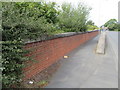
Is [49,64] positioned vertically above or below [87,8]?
below

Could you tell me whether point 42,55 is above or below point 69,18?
below

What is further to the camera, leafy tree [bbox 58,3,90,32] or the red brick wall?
leafy tree [bbox 58,3,90,32]

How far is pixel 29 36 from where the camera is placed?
346cm

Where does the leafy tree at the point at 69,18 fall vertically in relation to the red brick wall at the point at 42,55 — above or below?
above

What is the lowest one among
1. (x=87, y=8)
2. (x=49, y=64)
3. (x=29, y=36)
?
(x=49, y=64)

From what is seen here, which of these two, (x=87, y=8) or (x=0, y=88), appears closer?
(x=0, y=88)

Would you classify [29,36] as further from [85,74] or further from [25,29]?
[85,74]

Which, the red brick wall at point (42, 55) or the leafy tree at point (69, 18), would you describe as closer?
the red brick wall at point (42, 55)

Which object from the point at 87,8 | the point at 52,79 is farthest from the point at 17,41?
the point at 87,8

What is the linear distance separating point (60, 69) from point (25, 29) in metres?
2.61

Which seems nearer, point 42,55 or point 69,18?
point 42,55

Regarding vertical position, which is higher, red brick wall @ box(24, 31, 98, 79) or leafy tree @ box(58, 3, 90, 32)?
leafy tree @ box(58, 3, 90, 32)

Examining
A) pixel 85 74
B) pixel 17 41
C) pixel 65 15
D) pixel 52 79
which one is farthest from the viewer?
pixel 65 15

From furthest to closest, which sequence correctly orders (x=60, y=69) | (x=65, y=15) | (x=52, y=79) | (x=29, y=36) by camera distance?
1. (x=65, y=15)
2. (x=60, y=69)
3. (x=52, y=79)
4. (x=29, y=36)
